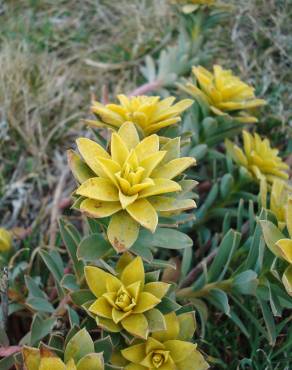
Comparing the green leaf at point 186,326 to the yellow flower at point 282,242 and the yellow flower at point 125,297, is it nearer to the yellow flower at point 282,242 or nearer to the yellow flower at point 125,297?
the yellow flower at point 125,297

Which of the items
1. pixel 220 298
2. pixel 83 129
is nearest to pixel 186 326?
pixel 220 298

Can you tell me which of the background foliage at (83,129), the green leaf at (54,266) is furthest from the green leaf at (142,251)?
the green leaf at (54,266)

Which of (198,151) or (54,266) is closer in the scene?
(54,266)

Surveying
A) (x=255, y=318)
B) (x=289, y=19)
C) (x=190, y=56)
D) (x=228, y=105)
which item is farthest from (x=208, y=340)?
(x=289, y=19)

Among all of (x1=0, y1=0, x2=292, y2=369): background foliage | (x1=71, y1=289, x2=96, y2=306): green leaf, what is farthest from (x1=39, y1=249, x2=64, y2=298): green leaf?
(x1=71, y1=289, x2=96, y2=306): green leaf

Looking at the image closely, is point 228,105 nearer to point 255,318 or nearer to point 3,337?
point 255,318

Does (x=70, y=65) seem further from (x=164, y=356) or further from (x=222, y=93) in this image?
(x=164, y=356)

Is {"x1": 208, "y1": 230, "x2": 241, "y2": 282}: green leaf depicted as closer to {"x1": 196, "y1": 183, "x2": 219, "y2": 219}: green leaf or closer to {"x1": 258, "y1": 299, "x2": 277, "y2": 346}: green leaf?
{"x1": 258, "y1": 299, "x2": 277, "y2": 346}: green leaf

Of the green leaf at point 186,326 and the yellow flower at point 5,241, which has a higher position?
the yellow flower at point 5,241
